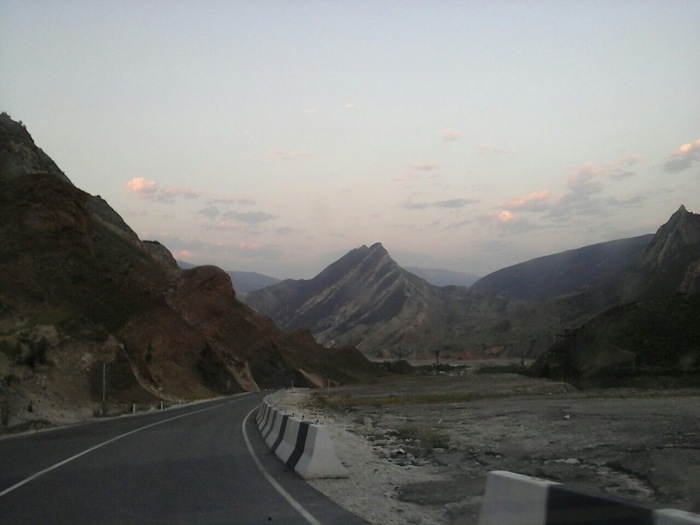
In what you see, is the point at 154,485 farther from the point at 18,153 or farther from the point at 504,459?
the point at 18,153

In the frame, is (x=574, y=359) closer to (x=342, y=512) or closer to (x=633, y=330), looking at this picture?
(x=633, y=330)

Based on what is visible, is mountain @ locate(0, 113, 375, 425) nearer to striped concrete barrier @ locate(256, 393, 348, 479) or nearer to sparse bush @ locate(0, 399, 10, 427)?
sparse bush @ locate(0, 399, 10, 427)

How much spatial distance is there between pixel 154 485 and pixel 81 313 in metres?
39.7

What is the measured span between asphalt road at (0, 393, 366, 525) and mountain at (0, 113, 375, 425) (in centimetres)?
1161

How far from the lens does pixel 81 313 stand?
4872cm

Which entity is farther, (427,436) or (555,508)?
(427,436)

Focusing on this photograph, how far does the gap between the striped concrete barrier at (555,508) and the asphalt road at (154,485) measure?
2852 millimetres


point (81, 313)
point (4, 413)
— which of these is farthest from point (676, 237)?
point (4, 413)

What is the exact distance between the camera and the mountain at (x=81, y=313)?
38625 millimetres

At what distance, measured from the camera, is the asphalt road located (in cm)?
923

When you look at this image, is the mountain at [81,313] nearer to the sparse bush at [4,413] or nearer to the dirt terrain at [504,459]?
the sparse bush at [4,413]

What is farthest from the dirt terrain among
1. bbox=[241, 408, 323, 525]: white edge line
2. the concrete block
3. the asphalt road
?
the concrete block

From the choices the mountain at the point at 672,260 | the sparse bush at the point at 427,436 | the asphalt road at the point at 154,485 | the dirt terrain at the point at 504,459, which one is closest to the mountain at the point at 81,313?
the asphalt road at the point at 154,485

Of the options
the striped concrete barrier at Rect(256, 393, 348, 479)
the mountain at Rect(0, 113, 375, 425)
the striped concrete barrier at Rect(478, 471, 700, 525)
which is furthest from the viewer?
the mountain at Rect(0, 113, 375, 425)
